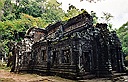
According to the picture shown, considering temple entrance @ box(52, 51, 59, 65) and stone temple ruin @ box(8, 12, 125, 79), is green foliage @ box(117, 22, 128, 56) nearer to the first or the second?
stone temple ruin @ box(8, 12, 125, 79)

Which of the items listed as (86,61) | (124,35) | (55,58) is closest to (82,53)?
(86,61)

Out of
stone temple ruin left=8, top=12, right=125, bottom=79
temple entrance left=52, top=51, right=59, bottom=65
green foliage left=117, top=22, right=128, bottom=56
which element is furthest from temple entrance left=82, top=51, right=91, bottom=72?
green foliage left=117, top=22, right=128, bottom=56

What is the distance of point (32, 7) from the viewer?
154 ft

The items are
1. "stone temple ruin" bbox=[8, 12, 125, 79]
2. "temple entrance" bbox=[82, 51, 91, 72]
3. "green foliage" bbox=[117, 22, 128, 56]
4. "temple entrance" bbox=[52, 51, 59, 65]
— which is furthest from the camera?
"green foliage" bbox=[117, 22, 128, 56]

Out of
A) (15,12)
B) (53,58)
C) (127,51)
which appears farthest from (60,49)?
(15,12)

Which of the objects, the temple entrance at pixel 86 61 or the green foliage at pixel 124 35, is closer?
the temple entrance at pixel 86 61

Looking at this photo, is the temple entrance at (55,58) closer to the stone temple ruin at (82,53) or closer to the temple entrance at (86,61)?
the stone temple ruin at (82,53)

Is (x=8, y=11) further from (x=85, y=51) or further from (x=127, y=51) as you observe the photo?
(x=85, y=51)

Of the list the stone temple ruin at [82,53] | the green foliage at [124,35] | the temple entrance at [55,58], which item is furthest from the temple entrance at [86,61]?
the green foliage at [124,35]

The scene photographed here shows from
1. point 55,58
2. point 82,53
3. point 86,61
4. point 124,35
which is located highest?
point 124,35

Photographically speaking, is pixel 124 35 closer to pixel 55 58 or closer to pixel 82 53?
pixel 55 58

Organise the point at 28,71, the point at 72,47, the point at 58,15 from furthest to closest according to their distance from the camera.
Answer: the point at 58,15 < the point at 28,71 < the point at 72,47

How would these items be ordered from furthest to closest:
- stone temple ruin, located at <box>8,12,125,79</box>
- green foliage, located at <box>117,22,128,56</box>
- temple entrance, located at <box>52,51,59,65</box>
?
green foliage, located at <box>117,22,128,56</box>
temple entrance, located at <box>52,51,59,65</box>
stone temple ruin, located at <box>8,12,125,79</box>

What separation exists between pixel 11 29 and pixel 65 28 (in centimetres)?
1570
